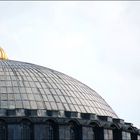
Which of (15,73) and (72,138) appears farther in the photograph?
(15,73)

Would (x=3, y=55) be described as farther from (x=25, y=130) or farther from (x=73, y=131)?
(x=25, y=130)

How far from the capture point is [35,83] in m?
84.4

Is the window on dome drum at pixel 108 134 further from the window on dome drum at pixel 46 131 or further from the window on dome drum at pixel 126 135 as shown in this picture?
the window on dome drum at pixel 46 131

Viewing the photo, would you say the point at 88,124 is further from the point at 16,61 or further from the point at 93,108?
the point at 16,61

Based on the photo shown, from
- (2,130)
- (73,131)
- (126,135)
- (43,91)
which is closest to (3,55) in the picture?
(43,91)

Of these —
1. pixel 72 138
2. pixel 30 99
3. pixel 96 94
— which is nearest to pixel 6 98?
pixel 30 99

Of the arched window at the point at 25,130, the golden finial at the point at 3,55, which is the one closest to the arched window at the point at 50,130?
the arched window at the point at 25,130

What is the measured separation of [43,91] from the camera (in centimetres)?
8350

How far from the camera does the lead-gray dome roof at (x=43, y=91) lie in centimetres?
8138

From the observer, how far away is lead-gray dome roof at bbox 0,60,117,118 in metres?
81.4

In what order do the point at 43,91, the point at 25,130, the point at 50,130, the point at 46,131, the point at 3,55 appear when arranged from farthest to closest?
the point at 3,55 < the point at 43,91 < the point at 50,130 < the point at 46,131 < the point at 25,130

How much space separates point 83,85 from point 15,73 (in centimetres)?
900

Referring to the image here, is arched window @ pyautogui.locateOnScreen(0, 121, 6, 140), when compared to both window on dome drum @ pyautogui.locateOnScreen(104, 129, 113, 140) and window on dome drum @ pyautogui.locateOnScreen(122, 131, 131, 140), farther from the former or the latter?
window on dome drum @ pyautogui.locateOnScreen(122, 131, 131, 140)

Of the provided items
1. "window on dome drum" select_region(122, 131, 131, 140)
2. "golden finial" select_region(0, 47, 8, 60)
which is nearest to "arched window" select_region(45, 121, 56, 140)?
"window on dome drum" select_region(122, 131, 131, 140)
